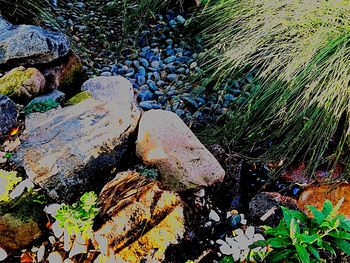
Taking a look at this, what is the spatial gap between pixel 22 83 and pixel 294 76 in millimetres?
1236

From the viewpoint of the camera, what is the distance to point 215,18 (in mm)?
2836

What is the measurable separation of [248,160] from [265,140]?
5.5 inches

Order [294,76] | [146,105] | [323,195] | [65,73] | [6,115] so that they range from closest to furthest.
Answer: [6,115], [323,195], [294,76], [65,73], [146,105]

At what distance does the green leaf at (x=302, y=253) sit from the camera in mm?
1415

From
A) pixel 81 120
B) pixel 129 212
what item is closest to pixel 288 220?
pixel 129 212

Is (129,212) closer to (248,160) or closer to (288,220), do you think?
(288,220)

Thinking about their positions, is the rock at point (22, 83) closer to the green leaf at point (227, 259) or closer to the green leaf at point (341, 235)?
the green leaf at point (227, 259)

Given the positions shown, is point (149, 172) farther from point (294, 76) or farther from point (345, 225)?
point (294, 76)

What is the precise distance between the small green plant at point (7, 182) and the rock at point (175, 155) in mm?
484

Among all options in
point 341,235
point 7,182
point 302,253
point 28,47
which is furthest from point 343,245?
point 28,47

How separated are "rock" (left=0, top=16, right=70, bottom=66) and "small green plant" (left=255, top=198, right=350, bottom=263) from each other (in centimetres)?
138

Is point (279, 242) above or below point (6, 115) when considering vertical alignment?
below

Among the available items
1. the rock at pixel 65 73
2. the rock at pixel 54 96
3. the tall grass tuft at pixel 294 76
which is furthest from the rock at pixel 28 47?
the tall grass tuft at pixel 294 76

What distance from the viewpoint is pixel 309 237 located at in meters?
1.46
